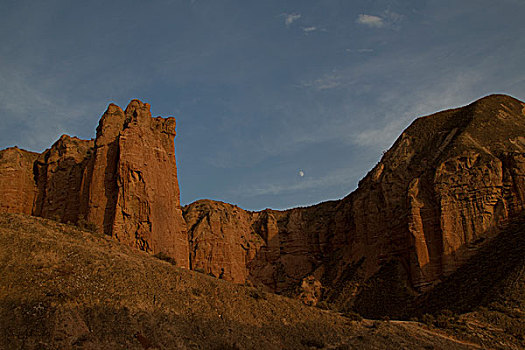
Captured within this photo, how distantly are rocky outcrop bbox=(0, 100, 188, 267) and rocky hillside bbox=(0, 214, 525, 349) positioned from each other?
962 centimetres

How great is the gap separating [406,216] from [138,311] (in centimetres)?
3612

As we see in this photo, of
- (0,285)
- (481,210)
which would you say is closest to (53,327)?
(0,285)

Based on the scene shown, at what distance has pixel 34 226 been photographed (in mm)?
29547

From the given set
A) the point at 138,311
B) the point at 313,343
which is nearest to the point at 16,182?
the point at 138,311

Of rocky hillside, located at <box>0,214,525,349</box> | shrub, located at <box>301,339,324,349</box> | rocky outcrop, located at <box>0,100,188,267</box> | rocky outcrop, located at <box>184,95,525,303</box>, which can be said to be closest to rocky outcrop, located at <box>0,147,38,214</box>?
rocky outcrop, located at <box>0,100,188,267</box>

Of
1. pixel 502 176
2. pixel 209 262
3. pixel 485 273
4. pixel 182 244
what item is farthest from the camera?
pixel 209 262

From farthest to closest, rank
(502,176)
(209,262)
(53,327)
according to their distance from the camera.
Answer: (209,262), (502,176), (53,327)

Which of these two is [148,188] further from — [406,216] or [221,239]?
[406,216]

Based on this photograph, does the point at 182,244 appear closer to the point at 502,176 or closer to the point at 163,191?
the point at 163,191

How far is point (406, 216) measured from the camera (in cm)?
5444

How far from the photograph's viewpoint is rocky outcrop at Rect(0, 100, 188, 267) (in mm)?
42312

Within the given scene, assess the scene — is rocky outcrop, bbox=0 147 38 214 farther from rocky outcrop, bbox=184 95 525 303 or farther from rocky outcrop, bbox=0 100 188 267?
rocky outcrop, bbox=184 95 525 303

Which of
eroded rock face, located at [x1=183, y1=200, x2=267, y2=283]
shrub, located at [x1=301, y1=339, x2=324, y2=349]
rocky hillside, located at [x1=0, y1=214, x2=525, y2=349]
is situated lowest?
shrub, located at [x1=301, y1=339, x2=324, y2=349]

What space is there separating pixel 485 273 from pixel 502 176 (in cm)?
1151
